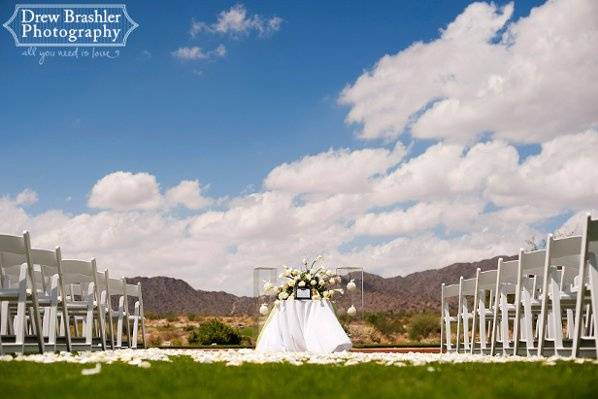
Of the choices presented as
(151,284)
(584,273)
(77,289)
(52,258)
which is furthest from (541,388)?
(151,284)

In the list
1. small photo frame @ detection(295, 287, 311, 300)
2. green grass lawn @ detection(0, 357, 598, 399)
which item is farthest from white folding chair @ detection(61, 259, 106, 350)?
green grass lawn @ detection(0, 357, 598, 399)

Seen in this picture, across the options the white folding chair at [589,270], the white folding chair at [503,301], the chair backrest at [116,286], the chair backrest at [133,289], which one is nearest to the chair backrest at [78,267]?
the chair backrest at [116,286]

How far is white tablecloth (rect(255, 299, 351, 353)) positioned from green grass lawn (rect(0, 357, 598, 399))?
6.97 metres

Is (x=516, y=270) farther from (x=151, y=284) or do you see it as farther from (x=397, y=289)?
(x=151, y=284)

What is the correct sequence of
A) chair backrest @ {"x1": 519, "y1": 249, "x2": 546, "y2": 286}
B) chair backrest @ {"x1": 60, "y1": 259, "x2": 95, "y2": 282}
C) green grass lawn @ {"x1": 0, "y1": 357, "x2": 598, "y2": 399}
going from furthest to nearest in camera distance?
chair backrest @ {"x1": 60, "y1": 259, "x2": 95, "y2": 282} → chair backrest @ {"x1": 519, "y1": 249, "x2": 546, "y2": 286} → green grass lawn @ {"x1": 0, "y1": 357, "x2": 598, "y2": 399}

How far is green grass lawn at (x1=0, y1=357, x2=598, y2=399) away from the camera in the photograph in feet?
16.2

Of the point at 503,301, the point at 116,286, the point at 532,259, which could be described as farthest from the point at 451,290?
the point at 116,286

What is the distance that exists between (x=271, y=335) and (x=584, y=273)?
7.46 metres

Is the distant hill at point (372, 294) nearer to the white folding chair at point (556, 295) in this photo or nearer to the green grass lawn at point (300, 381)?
the white folding chair at point (556, 295)

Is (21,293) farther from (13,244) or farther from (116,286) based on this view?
(116,286)

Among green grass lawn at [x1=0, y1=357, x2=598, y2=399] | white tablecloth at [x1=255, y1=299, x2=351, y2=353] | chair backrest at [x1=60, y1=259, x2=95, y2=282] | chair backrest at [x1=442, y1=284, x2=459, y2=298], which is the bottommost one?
white tablecloth at [x1=255, y1=299, x2=351, y2=353]

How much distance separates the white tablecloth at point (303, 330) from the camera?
14.1m

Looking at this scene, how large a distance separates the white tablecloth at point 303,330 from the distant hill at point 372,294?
179 ft

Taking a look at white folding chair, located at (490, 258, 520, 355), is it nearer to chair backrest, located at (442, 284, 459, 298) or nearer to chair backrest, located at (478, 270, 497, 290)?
chair backrest, located at (478, 270, 497, 290)
